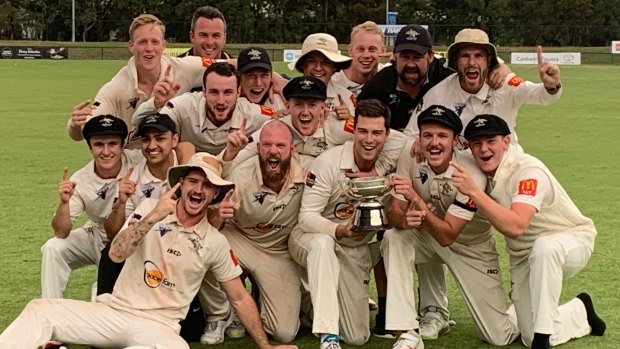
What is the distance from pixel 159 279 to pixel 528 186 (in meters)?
2.43

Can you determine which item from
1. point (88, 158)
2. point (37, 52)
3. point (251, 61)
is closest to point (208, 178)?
point (251, 61)

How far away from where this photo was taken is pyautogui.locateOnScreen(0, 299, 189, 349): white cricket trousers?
18.6 ft

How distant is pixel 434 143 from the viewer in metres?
6.43

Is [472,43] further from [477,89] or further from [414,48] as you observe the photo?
[414,48]

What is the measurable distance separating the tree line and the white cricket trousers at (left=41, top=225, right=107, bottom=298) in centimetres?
6101

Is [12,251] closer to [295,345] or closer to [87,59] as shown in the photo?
[295,345]

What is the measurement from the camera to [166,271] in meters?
6.01

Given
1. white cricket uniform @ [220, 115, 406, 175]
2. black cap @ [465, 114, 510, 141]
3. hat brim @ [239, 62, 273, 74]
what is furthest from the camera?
hat brim @ [239, 62, 273, 74]

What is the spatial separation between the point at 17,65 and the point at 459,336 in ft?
128

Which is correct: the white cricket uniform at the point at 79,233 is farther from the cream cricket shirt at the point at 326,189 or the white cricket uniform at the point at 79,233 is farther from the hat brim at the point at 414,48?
the hat brim at the point at 414,48

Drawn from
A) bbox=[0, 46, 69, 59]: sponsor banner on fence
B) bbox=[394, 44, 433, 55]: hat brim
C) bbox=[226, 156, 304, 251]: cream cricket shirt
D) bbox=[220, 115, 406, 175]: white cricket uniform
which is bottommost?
bbox=[226, 156, 304, 251]: cream cricket shirt

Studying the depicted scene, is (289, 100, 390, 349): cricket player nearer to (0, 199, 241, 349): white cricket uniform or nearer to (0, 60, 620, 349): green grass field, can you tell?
(0, 60, 620, 349): green grass field

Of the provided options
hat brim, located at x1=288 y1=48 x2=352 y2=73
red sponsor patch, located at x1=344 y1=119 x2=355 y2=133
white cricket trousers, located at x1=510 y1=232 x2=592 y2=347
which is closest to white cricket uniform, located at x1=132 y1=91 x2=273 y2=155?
red sponsor patch, located at x1=344 y1=119 x2=355 y2=133

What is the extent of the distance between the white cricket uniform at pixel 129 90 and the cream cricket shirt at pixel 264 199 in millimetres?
1230
